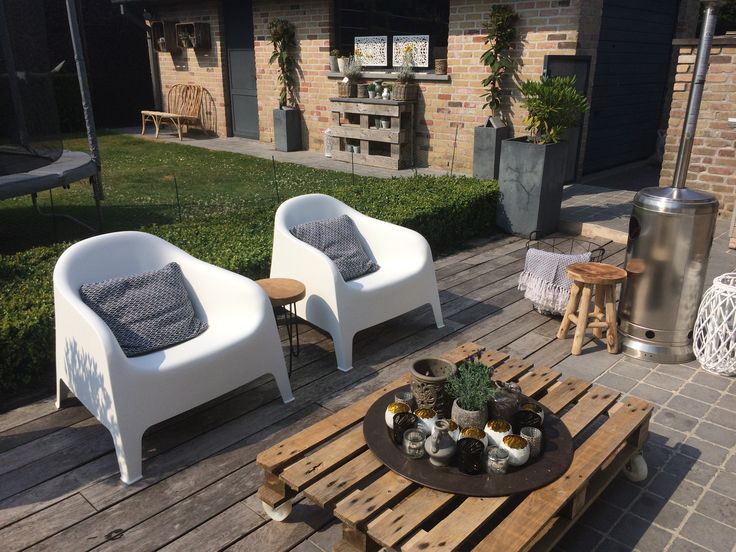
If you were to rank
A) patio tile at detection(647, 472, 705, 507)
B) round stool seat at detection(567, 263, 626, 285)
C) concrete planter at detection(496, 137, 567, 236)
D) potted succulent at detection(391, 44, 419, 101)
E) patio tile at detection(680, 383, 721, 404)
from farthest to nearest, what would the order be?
potted succulent at detection(391, 44, 419, 101)
concrete planter at detection(496, 137, 567, 236)
round stool seat at detection(567, 263, 626, 285)
patio tile at detection(680, 383, 721, 404)
patio tile at detection(647, 472, 705, 507)

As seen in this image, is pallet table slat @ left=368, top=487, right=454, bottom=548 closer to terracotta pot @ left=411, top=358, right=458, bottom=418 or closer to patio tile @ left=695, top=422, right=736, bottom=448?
terracotta pot @ left=411, top=358, right=458, bottom=418

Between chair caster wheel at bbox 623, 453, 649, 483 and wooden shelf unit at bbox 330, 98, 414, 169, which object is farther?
wooden shelf unit at bbox 330, 98, 414, 169

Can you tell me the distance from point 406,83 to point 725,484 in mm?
8147

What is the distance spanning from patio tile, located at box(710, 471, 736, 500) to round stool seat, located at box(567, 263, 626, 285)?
1.38 meters

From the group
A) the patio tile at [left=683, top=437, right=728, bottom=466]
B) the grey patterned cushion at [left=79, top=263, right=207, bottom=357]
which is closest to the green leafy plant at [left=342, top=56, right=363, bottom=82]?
the grey patterned cushion at [left=79, top=263, right=207, bottom=357]

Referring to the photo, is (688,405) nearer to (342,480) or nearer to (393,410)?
(393,410)

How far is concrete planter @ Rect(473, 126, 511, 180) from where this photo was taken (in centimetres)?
841

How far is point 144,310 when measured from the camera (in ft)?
10.8

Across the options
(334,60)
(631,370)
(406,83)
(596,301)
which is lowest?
(631,370)

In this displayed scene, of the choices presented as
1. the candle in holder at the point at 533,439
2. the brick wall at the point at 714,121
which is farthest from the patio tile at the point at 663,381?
the brick wall at the point at 714,121

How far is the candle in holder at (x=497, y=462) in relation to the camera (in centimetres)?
228

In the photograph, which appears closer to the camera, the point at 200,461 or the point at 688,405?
the point at 200,461

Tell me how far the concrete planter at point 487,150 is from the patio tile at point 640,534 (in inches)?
250

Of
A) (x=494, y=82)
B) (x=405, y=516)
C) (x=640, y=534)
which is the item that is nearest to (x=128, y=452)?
(x=405, y=516)
